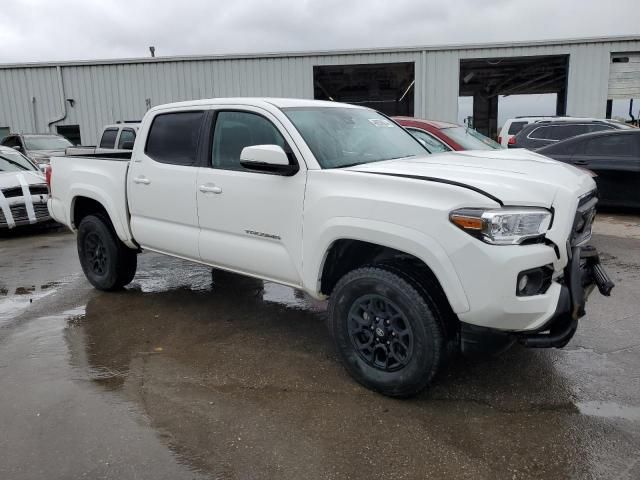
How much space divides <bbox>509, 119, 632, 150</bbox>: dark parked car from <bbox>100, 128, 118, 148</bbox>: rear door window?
9339 mm

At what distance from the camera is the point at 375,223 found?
3.09 m

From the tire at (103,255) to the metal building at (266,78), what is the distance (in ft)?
50.3

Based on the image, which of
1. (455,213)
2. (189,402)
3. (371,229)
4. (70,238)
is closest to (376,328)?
(371,229)

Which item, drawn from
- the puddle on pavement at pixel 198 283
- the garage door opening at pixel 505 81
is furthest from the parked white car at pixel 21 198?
the garage door opening at pixel 505 81

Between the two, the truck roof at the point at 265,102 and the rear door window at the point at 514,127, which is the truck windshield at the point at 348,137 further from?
the rear door window at the point at 514,127

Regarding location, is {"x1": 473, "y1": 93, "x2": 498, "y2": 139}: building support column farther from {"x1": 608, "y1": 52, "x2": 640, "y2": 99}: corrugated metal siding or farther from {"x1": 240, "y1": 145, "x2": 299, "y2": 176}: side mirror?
{"x1": 240, "y1": 145, "x2": 299, "y2": 176}: side mirror

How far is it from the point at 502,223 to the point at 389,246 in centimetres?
63

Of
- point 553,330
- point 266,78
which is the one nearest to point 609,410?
point 553,330

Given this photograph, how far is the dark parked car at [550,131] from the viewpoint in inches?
490

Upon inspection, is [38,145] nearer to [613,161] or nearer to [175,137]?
[175,137]

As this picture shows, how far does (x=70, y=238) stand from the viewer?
905cm

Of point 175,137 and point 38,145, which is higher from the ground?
point 175,137

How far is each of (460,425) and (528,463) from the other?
1.40 feet

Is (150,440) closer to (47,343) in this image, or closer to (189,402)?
(189,402)
